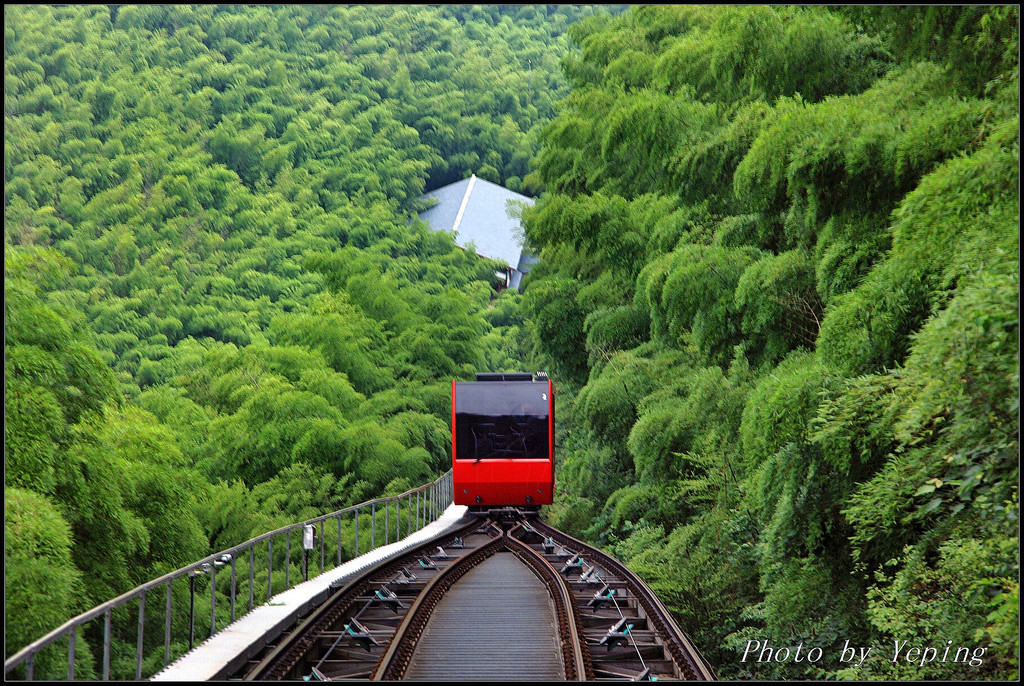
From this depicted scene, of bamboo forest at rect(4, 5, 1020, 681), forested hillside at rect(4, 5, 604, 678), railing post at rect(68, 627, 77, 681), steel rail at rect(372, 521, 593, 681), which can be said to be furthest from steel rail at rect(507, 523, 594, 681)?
forested hillside at rect(4, 5, 604, 678)

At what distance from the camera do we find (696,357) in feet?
52.9

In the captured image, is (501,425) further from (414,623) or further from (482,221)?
(482,221)

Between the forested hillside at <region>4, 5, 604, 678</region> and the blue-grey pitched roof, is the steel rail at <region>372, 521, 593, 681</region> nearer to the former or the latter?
the forested hillside at <region>4, 5, 604, 678</region>

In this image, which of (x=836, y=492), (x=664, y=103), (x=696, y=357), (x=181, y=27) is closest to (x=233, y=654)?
(x=836, y=492)

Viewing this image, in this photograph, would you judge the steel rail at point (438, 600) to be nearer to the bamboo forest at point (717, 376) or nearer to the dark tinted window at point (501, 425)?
the bamboo forest at point (717, 376)

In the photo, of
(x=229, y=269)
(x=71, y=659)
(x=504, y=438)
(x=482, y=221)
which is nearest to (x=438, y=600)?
(x=71, y=659)

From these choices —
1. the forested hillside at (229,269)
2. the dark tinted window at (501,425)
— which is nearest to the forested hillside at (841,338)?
the dark tinted window at (501,425)


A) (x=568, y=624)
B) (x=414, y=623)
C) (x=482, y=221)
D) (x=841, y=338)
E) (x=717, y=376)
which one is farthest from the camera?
(x=482, y=221)

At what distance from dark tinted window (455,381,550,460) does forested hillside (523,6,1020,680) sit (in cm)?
269

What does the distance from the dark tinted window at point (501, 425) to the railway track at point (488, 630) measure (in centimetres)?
474

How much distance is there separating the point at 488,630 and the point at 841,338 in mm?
4137

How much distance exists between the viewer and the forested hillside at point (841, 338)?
6121 millimetres

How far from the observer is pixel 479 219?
68.4 m

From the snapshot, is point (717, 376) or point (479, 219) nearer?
point (717, 376)
